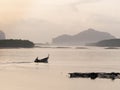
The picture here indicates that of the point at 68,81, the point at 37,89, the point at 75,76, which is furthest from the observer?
the point at 75,76

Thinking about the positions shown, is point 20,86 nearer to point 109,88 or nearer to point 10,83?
point 10,83

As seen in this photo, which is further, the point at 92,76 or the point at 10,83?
the point at 92,76

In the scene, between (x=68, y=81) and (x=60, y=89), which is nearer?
(x=60, y=89)

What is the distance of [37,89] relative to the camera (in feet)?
155

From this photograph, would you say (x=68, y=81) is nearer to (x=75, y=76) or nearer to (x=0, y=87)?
(x=75, y=76)

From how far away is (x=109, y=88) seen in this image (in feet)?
161

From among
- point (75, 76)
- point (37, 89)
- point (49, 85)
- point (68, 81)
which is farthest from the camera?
point (75, 76)

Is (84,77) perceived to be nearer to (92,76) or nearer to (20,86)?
(92,76)

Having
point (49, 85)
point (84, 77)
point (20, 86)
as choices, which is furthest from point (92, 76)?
point (20, 86)

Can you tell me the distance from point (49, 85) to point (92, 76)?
30.1 feet

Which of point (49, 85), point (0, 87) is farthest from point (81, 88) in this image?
point (0, 87)

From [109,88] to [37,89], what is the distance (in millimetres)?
8804

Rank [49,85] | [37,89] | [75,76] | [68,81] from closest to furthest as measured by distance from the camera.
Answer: [37,89]
[49,85]
[68,81]
[75,76]

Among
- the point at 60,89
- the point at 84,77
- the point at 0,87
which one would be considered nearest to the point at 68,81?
the point at 84,77
